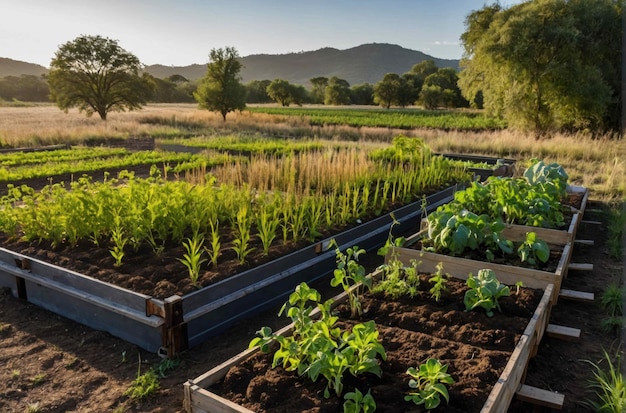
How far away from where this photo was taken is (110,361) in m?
3.21

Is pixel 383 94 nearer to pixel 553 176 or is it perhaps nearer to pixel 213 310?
pixel 553 176

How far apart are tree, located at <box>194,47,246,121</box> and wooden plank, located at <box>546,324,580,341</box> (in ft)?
93.1

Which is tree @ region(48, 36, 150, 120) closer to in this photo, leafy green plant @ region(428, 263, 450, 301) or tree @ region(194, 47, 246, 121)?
tree @ region(194, 47, 246, 121)

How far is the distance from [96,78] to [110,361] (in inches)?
1396

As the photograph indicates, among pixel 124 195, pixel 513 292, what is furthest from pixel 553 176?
pixel 124 195

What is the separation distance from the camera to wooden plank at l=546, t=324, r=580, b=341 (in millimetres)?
3270

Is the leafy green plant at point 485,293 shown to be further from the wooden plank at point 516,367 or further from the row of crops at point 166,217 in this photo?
the row of crops at point 166,217

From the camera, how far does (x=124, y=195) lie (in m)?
4.72

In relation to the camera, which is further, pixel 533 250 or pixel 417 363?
pixel 533 250

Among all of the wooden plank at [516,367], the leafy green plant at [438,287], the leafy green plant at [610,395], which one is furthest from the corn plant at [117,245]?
the leafy green plant at [610,395]

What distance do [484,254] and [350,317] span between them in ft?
5.93

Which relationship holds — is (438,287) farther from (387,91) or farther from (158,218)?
(387,91)

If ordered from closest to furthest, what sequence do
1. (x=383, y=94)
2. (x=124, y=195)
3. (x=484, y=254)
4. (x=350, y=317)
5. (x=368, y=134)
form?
(x=350, y=317) < (x=484, y=254) < (x=124, y=195) < (x=368, y=134) < (x=383, y=94)

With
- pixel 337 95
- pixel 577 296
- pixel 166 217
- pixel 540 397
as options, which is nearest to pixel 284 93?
pixel 337 95
